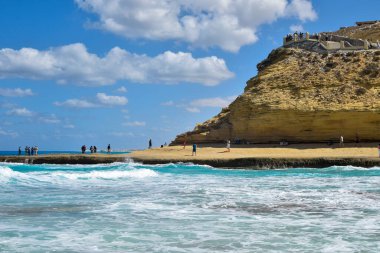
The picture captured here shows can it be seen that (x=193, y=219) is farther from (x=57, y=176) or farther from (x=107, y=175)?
(x=107, y=175)

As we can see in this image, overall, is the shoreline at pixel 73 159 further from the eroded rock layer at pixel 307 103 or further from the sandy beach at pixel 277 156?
the eroded rock layer at pixel 307 103

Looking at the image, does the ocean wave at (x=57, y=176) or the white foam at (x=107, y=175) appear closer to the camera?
the ocean wave at (x=57, y=176)

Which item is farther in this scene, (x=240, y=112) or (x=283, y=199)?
(x=240, y=112)

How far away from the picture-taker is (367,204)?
39.4ft

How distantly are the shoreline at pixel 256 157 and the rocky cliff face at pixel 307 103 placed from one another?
1.46m

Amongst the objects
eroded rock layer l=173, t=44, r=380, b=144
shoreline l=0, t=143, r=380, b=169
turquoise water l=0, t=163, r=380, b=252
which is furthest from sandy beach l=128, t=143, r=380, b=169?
turquoise water l=0, t=163, r=380, b=252

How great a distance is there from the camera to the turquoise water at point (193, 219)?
25.1 feet

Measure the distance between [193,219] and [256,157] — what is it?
62.6 feet

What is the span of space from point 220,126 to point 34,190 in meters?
27.5

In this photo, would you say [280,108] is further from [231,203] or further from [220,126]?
[231,203]

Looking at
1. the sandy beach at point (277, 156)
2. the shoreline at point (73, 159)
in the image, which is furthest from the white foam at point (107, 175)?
the shoreline at point (73, 159)

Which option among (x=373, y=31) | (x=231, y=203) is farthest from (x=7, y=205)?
(x=373, y=31)

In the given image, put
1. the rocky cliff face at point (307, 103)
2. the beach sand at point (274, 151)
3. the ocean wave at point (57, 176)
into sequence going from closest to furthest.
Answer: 1. the ocean wave at point (57, 176)
2. the beach sand at point (274, 151)
3. the rocky cliff face at point (307, 103)

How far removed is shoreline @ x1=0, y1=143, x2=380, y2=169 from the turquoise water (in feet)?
36.9
